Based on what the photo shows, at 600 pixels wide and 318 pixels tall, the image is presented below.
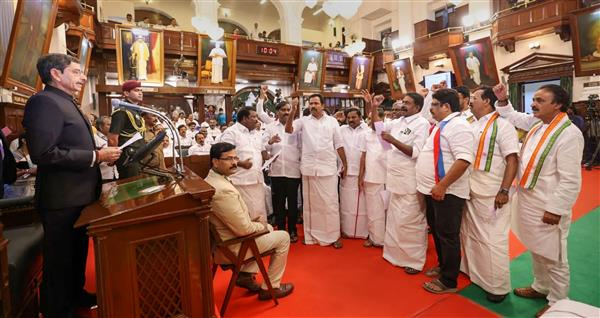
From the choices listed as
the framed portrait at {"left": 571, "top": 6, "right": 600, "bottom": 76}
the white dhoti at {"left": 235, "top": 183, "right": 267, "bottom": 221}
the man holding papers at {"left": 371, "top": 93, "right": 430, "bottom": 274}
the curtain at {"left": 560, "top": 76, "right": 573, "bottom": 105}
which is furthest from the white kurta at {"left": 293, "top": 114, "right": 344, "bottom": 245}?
the curtain at {"left": 560, "top": 76, "right": 573, "bottom": 105}

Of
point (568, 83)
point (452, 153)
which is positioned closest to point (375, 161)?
point (452, 153)

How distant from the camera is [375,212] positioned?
3355 mm

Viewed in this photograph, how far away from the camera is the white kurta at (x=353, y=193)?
3.57 meters

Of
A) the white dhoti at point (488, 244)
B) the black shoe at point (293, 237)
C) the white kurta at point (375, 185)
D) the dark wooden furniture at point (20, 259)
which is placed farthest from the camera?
the black shoe at point (293, 237)

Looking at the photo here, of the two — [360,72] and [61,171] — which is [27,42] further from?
[360,72]

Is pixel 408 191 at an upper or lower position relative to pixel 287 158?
lower

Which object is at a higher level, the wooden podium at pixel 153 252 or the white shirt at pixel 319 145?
the white shirt at pixel 319 145

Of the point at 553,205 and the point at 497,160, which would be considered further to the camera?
the point at 497,160

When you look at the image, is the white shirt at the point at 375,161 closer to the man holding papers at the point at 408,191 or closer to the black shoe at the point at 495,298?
the man holding papers at the point at 408,191

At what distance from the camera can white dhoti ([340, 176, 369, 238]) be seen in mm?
3572

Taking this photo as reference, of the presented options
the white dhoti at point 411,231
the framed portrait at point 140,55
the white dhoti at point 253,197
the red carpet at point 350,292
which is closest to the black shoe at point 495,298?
the red carpet at point 350,292

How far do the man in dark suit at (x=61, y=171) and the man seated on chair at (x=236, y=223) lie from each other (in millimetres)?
628

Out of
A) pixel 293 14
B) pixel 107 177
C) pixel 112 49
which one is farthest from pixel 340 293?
pixel 293 14

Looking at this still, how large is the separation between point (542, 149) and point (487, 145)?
0.33 meters
